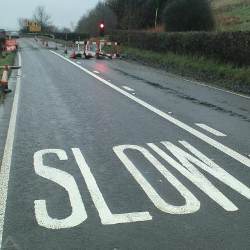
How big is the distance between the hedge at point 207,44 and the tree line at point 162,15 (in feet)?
10.9

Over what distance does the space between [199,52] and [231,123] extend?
644 inches

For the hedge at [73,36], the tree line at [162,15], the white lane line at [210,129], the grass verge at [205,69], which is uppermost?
the tree line at [162,15]

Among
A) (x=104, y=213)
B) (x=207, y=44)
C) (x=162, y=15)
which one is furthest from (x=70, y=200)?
(x=162, y=15)

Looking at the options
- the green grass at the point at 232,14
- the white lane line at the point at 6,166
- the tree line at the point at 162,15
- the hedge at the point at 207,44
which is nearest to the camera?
the white lane line at the point at 6,166

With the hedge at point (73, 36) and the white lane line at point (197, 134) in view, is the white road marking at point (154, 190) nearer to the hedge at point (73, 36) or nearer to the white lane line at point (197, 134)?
the white lane line at point (197, 134)

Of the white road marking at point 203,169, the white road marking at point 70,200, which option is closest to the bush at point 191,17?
the white road marking at point 203,169

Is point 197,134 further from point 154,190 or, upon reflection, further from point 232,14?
point 232,14

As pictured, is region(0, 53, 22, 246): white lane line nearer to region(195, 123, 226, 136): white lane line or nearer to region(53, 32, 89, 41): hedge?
region(195, 123, 226, 136): white lane line

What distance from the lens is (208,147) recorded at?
866 centimetres

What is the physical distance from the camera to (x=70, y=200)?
6047 mm

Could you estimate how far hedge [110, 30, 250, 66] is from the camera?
2201 centimetres

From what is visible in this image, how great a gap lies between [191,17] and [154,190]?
34.6 meters

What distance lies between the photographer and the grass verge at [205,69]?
→ 19.6 metres

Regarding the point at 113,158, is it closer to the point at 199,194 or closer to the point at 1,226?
the point at 199,194
